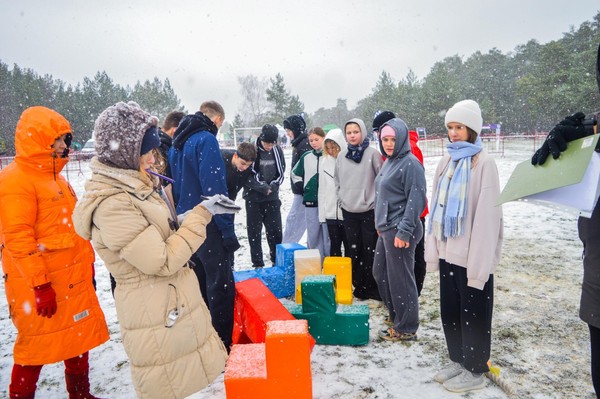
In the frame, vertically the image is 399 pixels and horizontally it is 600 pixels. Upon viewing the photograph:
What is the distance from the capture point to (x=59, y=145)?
8.60 ft

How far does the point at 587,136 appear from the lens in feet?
5.64

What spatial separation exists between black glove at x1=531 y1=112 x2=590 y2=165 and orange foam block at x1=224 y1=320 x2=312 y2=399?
5.44 ft

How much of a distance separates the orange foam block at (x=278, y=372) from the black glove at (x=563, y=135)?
65.2 inches

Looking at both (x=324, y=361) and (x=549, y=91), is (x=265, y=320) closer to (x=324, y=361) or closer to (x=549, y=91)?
(x=324, y=361)

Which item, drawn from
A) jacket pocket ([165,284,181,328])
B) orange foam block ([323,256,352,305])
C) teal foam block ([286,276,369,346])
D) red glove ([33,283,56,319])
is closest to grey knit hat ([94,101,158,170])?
jacket pocket ([165,284,181,328])

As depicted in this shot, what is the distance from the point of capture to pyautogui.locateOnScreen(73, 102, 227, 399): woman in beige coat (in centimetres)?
181

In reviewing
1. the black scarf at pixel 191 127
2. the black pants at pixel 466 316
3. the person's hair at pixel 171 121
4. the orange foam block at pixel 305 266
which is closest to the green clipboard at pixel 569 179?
the black pants at pixel 466 316

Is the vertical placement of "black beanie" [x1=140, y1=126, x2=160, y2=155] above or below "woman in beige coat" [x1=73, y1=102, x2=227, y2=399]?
above

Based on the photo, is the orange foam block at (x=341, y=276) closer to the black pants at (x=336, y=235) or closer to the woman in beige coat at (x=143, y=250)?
the black pants at (x=336, y=235)

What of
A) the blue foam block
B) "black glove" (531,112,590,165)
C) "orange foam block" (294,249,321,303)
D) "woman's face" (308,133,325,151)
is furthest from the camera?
"woman's face" (308,133,325,151)

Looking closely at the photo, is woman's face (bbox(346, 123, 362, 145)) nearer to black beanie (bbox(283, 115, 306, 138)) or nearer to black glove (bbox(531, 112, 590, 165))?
black beanie (bbox(283, 115, 306, 138))

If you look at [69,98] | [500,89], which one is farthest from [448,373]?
[69,98]

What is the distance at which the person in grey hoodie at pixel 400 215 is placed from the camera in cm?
339

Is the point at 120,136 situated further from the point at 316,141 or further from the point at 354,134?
the point at 316,141
